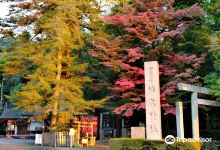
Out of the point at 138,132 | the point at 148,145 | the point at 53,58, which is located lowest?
the point at 148,145

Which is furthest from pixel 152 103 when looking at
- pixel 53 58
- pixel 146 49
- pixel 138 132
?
pixel 53 58

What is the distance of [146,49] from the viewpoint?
17.9m

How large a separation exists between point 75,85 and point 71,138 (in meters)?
3.23

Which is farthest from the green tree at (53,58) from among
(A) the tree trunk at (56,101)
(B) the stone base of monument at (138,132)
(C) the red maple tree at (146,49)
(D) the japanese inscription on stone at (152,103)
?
(D) the japanese inscription on stone at (152,103)

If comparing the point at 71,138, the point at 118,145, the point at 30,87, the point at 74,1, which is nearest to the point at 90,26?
the point at 74,1

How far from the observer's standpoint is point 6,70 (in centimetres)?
2042

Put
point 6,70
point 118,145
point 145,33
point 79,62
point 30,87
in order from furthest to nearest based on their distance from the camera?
point 79,62 → point 6,70 → point 30,87 → point 145,33 → point 118,145

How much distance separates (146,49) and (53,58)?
19.5 feet

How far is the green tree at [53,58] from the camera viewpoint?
19.1 meters

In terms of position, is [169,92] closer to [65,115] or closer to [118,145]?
[118,145]

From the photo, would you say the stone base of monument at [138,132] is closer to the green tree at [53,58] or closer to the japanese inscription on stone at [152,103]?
the japanese inscription on stone at [152,103]

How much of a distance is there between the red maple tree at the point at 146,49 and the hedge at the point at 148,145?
4203 millimetres

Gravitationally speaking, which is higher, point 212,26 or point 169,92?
point 212,26

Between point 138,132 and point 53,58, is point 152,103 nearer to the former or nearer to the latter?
point 138,132
